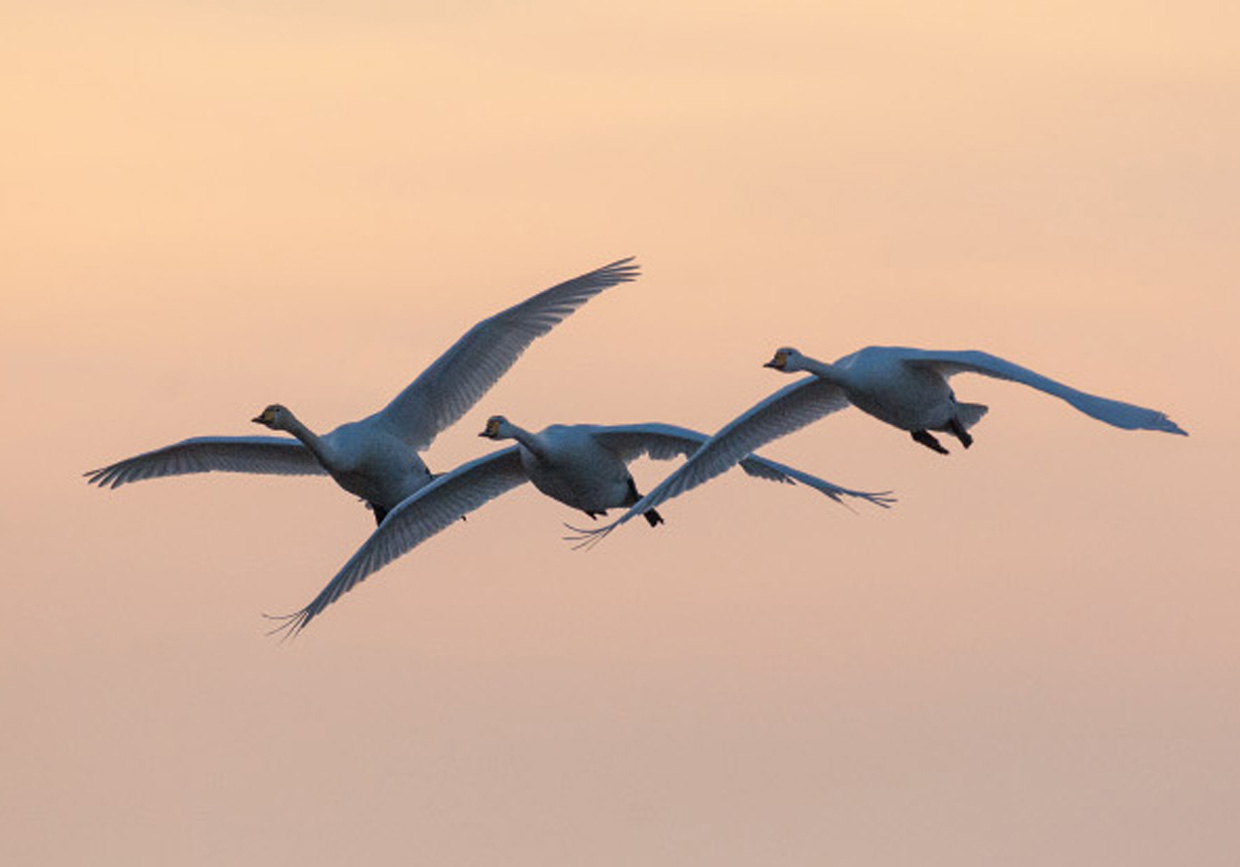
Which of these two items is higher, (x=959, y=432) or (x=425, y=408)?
(x=425, y=408)

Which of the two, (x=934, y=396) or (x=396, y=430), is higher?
(x=396, y=430)

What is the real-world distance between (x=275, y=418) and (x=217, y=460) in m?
3.61

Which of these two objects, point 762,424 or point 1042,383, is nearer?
point 1042,383

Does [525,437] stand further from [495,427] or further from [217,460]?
[217,460]

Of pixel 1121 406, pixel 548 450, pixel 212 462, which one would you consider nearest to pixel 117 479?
pixel 212 462

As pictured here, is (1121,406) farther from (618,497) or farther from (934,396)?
(618,497)

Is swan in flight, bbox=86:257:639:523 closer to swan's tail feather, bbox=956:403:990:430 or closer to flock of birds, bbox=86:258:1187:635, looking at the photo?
flock of birds, bbox=86:258:1187:635

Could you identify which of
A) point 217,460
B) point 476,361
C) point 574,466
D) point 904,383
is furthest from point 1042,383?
point 217,460

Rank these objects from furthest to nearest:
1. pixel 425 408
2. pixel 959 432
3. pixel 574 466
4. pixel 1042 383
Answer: pixel 425 408
pixel 574 466
pixel 959 432
pixel 1042 383

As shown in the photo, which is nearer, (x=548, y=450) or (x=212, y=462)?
(x=548, y=450)

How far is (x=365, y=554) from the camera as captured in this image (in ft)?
165

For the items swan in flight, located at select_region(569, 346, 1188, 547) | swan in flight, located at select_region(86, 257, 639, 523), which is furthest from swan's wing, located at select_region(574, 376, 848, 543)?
swan in flight, located at select_region(86, 257, 639, 523)

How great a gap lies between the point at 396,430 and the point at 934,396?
918cm

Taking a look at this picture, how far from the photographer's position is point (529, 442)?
47.5 metres
